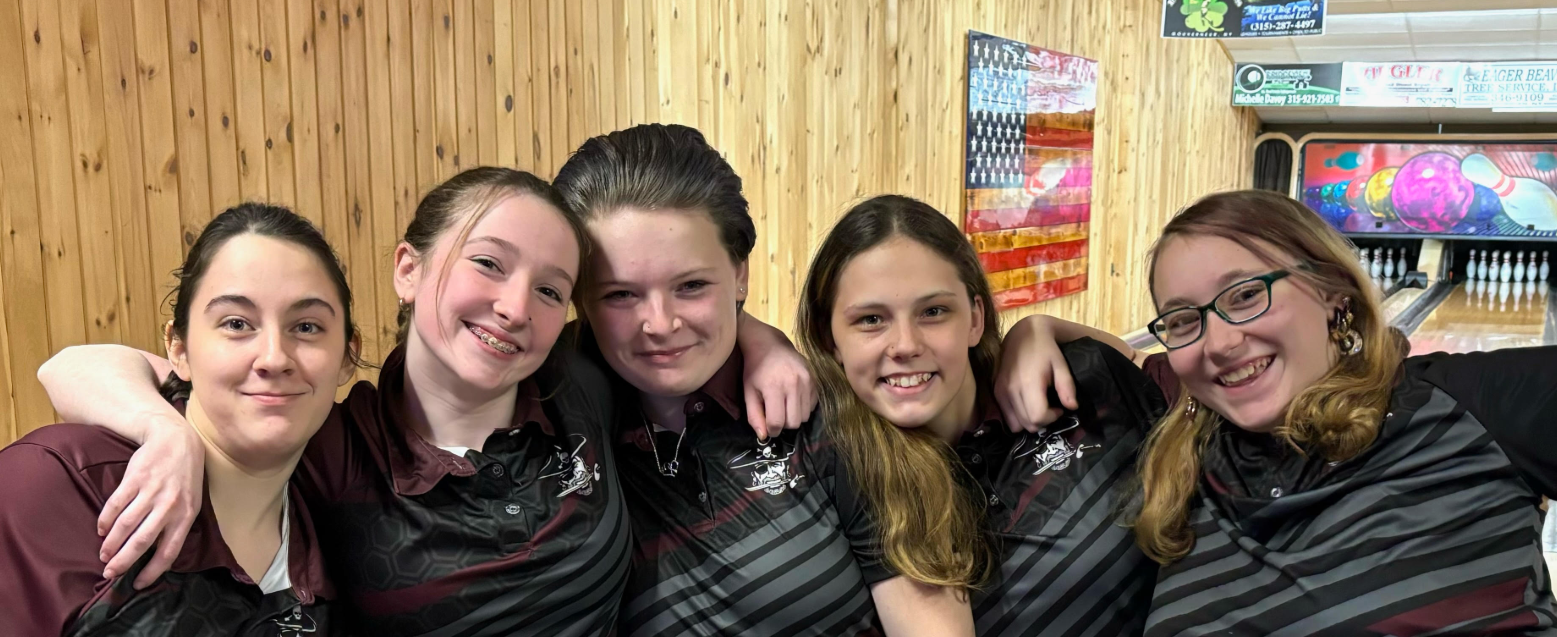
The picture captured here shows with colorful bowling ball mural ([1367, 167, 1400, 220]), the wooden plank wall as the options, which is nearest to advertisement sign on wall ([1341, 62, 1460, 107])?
colorful bowling ball mural ([1367, 167, 1400, 220])

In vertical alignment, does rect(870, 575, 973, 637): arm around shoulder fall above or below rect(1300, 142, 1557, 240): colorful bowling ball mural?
below

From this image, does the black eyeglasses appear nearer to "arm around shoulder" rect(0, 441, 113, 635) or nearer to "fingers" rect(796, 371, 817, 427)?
"fingers" rect(796, 371, 817, 427)

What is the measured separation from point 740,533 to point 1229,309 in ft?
1.89

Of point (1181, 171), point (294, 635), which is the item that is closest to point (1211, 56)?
point (1181, 171)

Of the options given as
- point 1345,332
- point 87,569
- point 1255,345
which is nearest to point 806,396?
point 1255,345

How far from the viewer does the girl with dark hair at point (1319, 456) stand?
3.46 feet

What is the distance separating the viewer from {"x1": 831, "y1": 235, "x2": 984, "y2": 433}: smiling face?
4.06 feet

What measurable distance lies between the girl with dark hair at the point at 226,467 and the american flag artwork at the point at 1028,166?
3.53 metres

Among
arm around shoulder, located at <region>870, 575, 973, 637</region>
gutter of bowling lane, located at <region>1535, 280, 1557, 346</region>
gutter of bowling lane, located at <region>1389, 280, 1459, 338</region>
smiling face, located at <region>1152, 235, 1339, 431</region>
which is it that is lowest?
gutter of bowling lane, located at <region>1535, 280, 1557, 346</region>

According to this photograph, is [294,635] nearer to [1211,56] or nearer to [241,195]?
[241,195]

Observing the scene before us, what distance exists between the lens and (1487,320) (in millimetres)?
6957

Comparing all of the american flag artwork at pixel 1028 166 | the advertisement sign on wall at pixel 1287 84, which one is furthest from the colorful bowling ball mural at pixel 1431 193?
the american flag artwork at pixel 1028 166

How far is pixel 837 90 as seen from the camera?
3693 millimetres

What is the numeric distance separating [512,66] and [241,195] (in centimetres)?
73
